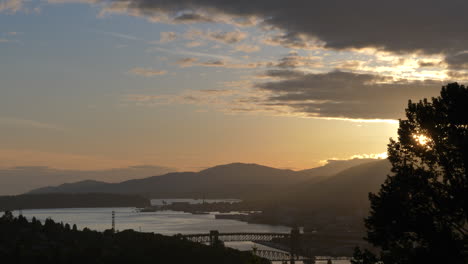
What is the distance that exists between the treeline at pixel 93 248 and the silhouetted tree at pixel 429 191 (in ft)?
245

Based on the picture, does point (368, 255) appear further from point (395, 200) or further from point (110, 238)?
point (110, 238)

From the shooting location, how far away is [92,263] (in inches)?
3981

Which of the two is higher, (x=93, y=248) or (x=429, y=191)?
(x=429, y=191)

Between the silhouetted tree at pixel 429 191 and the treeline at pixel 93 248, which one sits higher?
the silhouetted tree at pixel 429 191

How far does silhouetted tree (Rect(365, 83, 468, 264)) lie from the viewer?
21.9m

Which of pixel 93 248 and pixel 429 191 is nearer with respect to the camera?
pixel 429 191

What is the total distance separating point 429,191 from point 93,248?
90.4 metres

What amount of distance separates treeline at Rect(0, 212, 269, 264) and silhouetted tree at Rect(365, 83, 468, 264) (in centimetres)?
7459

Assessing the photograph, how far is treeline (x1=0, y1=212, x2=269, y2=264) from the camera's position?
101062 millimetres

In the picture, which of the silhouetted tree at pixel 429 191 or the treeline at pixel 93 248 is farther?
the treeline at pixel 93 248

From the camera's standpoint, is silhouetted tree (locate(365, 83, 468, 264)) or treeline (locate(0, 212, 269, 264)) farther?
treeline (locate(0, 212, 269, 264))

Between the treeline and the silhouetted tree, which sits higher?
the silhouetted tree

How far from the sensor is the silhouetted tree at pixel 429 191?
71.9 ft

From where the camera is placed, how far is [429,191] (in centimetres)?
2269
